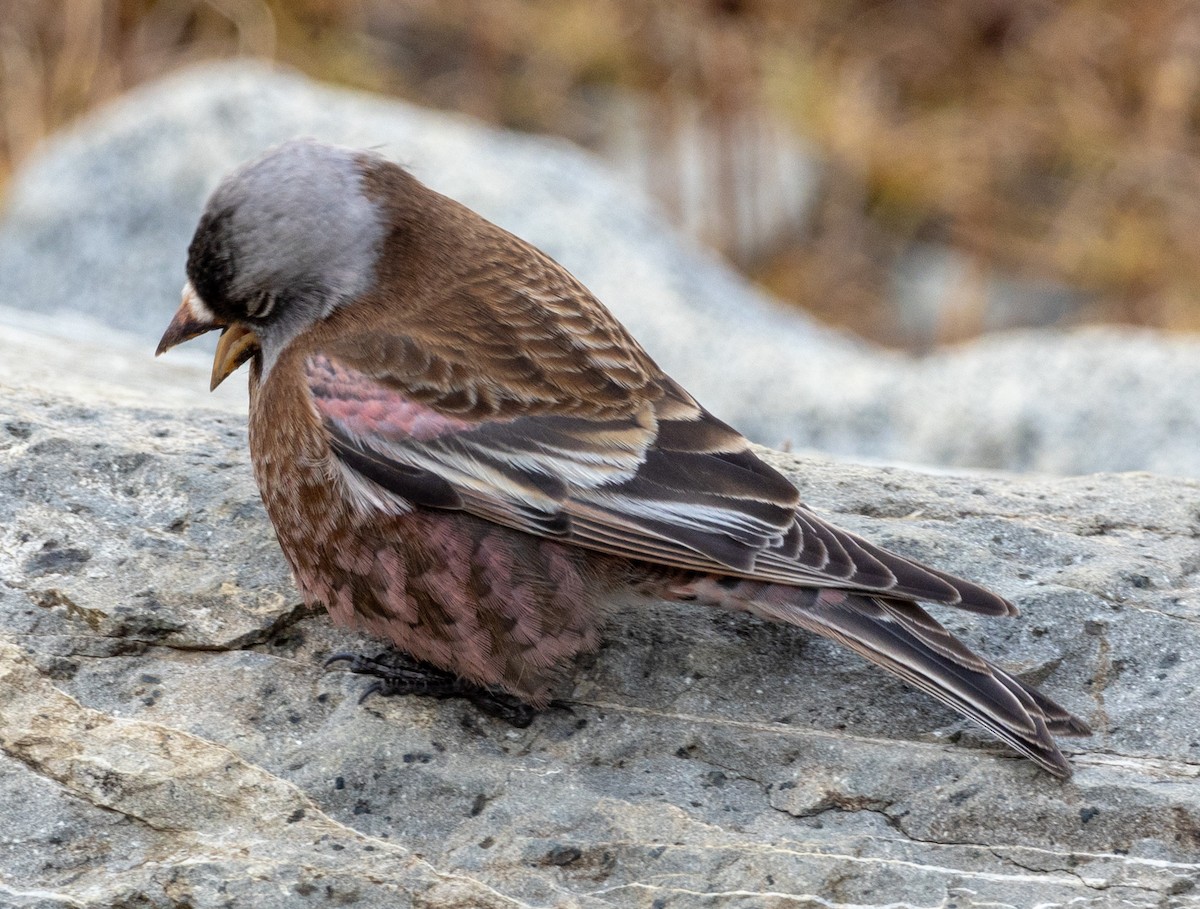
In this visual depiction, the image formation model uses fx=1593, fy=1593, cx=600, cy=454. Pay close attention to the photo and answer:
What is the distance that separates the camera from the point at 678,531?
348 centimetres

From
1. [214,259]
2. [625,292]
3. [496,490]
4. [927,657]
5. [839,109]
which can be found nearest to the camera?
[927,657]

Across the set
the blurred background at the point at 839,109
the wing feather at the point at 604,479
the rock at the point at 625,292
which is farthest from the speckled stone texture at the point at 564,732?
the blurred background at the point at 839,109

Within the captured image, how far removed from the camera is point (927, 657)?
3.41 m

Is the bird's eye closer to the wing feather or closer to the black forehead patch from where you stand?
the black forehead patch

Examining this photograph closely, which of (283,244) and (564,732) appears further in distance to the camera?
(283,244)

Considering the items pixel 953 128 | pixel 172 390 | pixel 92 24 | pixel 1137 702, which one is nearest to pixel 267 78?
pixel 92 24

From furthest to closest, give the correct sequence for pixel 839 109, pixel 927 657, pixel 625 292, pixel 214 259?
pixel 839 109
pixel 625 292
pixel 214 259
pixel 927 657

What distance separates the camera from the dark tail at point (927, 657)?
3.35 m

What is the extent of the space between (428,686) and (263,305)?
39.7 inches

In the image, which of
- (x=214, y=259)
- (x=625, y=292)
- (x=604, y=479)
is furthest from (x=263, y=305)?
(x=625, y=292)

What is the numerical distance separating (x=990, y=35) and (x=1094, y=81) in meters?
0.72

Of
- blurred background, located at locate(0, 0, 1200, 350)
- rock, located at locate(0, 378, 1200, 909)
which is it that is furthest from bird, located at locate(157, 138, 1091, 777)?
blurred background, located at locate(0, 0, 1200, 350)

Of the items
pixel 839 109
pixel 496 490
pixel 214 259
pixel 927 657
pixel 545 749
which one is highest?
pixel 839 109

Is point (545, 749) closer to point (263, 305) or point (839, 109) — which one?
point (263, 305)
